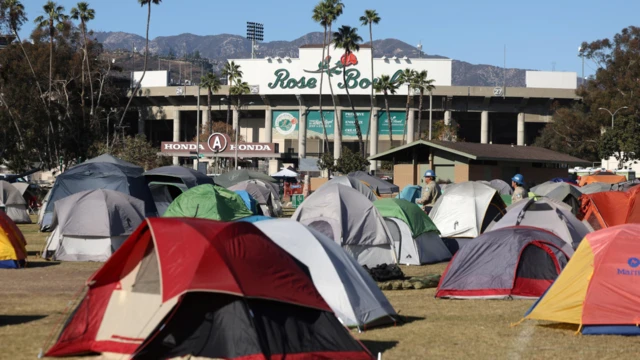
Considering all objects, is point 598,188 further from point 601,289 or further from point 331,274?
point 331,274

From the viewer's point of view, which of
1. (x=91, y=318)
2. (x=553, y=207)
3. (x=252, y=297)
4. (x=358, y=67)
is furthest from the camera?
(x=358, y=67)

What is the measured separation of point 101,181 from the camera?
1181 inches

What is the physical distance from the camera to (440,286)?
50.4 feet

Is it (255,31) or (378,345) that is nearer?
(378,345)

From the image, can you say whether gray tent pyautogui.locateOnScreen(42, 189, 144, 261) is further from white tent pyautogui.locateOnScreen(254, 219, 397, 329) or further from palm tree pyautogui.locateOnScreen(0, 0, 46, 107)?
palm tree pyautogui.locateOnScreen(0, 0, 46, 107)

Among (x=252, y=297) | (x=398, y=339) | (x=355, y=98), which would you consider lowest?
(x=398, y=339)

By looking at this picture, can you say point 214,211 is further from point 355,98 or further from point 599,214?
point 355,98

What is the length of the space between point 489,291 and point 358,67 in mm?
75847

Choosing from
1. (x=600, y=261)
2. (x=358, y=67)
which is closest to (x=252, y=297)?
(x=600, y=261)

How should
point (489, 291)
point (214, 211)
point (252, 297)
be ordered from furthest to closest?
1. point (214, 211)
2. point (489, 291)
3. point (252, 297)

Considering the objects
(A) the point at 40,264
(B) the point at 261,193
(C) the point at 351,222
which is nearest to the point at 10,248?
(A) the point at 40,264

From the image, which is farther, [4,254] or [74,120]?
[74,120]

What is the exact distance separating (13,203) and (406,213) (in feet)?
64.8

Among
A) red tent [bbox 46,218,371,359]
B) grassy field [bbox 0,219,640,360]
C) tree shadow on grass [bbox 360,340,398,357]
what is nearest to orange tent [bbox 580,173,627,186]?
grassy field [bbox 0,219,640,360]
